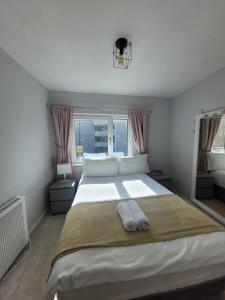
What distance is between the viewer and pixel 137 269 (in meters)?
0.93

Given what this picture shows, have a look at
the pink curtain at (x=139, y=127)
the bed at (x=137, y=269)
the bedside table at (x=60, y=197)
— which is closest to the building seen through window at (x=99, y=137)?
the pink curtain at (x=139, y=127)

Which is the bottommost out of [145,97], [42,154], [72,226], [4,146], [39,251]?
[39,251]

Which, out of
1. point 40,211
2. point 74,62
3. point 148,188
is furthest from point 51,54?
point 40,211

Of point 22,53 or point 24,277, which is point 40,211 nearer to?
point 24,277

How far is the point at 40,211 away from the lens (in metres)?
2.40

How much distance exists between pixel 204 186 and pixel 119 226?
227cm

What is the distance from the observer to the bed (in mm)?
897

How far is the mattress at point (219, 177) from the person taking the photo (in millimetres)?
2592

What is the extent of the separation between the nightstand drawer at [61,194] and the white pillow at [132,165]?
1.03m

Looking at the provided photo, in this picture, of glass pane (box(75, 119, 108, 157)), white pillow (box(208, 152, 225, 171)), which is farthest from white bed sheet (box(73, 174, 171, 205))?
white pillow (box(208, 152, 225, 171))

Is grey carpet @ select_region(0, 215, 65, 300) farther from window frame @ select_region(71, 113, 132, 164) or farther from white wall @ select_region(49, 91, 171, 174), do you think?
white wall @ select_region(49, 91, 171, 174)

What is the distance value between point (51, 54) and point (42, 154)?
5.18ft

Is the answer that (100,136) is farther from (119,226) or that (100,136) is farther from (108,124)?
(119,226)

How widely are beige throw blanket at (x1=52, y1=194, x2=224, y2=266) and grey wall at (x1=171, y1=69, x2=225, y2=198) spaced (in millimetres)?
1567
